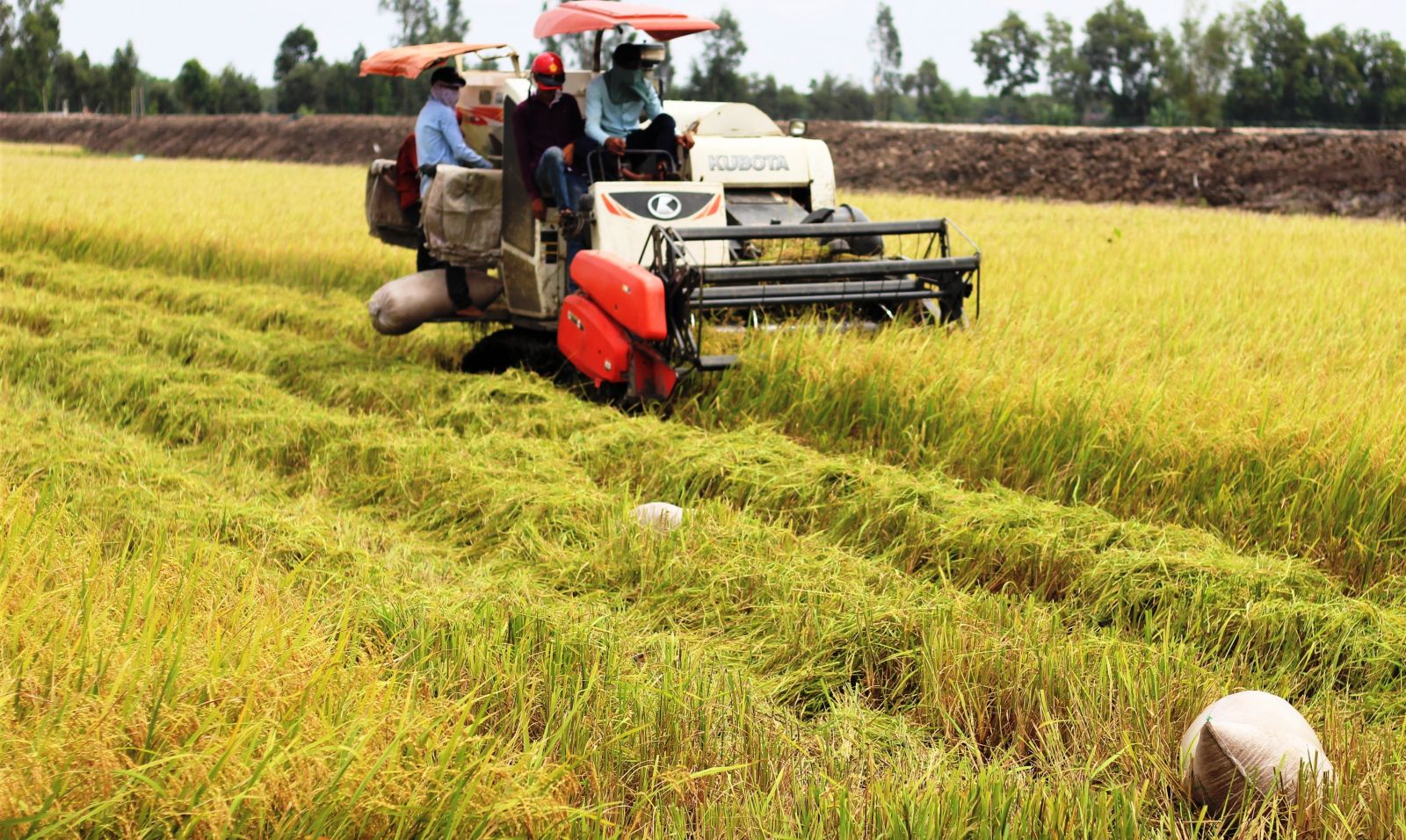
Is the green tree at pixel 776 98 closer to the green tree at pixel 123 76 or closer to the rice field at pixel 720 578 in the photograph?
the green tree at pixel 123 76

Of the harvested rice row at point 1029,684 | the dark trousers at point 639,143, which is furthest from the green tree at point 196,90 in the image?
the harvested rice row at point 1029,684

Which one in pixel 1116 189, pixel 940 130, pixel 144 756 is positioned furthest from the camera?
pixel 940 130

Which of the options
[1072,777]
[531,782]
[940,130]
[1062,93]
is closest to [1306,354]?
[1072,777]

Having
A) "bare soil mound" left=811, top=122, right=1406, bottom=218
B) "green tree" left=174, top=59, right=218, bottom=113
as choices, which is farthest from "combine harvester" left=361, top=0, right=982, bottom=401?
"green tree" left=174, top=59, right=218, bottom=113

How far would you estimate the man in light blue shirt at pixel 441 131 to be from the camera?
807cm

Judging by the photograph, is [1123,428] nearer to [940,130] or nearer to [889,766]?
[889,766]

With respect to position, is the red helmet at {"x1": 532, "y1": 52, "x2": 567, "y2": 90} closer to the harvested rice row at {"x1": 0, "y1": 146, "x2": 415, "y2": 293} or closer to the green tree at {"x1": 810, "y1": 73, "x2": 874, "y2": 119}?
the harvested rice row at {"x1": 0, "y1": 146, "x2": 415, "y2": 293}

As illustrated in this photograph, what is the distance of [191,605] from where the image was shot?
9.93ft

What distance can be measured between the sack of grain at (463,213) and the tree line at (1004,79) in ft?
148

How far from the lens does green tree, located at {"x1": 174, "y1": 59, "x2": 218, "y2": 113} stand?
2992 inches

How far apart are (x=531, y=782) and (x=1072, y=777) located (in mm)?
1291

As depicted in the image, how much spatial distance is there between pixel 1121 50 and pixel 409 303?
70396mm

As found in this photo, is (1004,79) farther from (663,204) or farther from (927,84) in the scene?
(663,204)

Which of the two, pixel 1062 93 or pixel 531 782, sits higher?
pixel 1062 93
